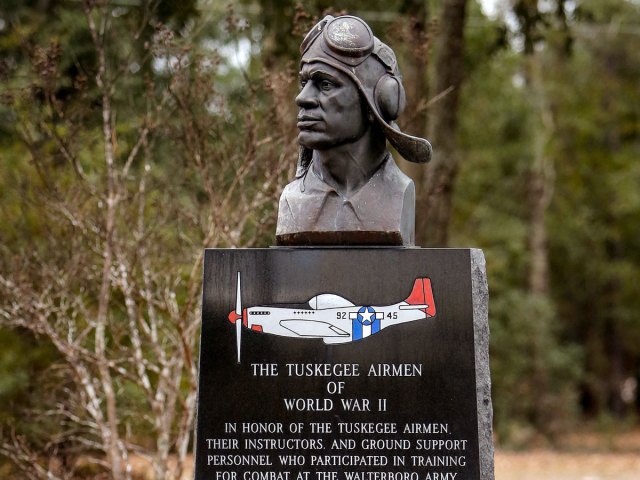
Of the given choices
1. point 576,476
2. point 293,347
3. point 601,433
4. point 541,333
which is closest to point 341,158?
point 293,347

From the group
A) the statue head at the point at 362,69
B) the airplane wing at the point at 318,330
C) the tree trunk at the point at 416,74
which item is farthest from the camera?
the tree trunk at the point at 416,74

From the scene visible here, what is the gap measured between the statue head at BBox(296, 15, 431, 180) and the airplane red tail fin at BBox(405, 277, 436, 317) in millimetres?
767

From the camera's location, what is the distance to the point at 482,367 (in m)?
5.24

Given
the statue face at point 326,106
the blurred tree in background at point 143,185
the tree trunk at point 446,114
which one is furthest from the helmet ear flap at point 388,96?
the tree trunk at point 446,114

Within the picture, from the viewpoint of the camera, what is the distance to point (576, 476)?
1495 cm

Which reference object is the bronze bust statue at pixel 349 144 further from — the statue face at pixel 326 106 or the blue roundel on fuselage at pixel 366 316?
the blue roundel on fuselage at pixel 366 316

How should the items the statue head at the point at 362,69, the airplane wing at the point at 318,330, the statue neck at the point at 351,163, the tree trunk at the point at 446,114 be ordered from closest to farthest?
the airplane wing at the point at 318,330, the statue head at the point at 362,69, the statue neck at the point at 351,163, the tree trunk at the point at 446,114

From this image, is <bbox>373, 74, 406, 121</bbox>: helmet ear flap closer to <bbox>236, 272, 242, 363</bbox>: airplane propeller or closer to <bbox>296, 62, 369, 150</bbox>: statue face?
<bbox>296, 62, 369, 150</bbox>: statue face

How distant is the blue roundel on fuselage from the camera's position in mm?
5133

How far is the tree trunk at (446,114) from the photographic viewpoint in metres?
11.1

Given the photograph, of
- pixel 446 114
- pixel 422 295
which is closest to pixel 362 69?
pixel 422 295

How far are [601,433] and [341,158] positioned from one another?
19.2m

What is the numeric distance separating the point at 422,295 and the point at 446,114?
6576 mm

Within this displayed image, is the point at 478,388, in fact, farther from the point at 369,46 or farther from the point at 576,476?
the point at 576,476
